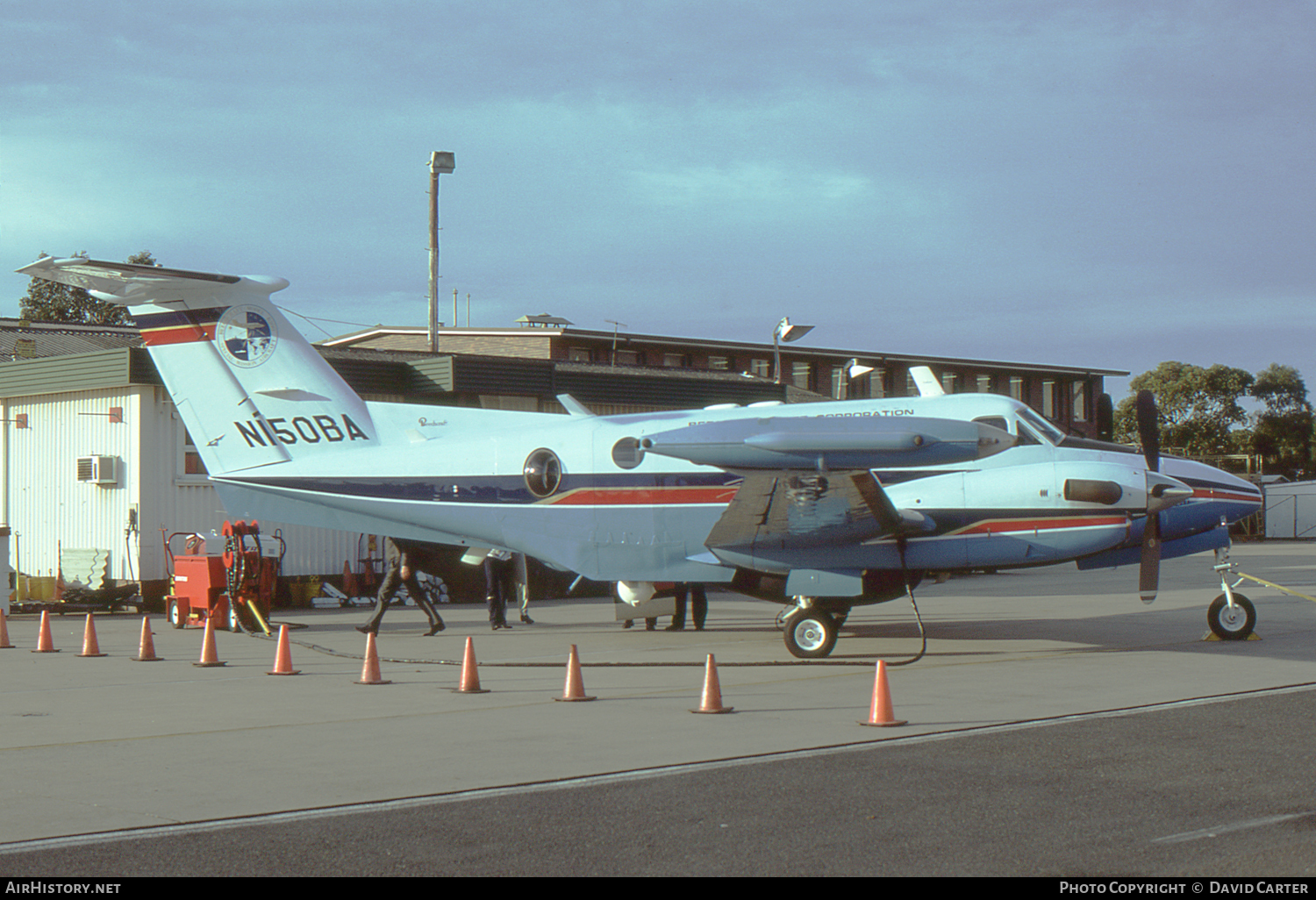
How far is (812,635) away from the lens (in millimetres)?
14250

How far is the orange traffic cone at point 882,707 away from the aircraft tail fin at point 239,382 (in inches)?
363

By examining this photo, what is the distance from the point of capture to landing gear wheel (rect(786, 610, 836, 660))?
14188 millimetres

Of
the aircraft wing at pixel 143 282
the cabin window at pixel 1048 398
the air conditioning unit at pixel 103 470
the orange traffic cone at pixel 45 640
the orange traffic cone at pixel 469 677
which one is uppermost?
the cabin window at pixel 1048 398

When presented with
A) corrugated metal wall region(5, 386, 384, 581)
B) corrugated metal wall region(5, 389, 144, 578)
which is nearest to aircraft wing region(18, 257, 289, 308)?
corrugated metal wall region(5, 386, 384, 581)

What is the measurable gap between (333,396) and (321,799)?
10.4m

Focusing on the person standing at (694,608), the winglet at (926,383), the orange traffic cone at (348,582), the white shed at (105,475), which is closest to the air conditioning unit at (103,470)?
the white shed at (105,475)

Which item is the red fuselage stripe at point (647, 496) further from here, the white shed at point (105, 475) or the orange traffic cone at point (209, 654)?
the white shed at point (105, 475)

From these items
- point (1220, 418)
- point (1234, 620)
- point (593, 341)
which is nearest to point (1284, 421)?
point (1220, 418)

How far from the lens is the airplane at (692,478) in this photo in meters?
13.9

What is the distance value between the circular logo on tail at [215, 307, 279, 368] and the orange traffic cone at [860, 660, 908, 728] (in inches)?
413

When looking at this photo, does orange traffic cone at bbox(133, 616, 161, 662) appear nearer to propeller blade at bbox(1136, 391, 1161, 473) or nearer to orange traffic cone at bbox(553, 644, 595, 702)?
orange traffic cone at bbox(553, 644, 595, 702)

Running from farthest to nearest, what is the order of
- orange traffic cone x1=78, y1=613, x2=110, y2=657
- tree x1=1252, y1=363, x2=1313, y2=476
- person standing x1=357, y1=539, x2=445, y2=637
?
tree x1=1252, y1=363, x2=1313, y2=476 → person standing x1=357, y1=539, x2=445, y2=637 → orange traffic cone x1=78, y1=613, x2=110, y2=657

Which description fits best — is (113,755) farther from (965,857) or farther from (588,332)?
A: (588,332)

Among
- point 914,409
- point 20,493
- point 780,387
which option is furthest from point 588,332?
point 914,409
